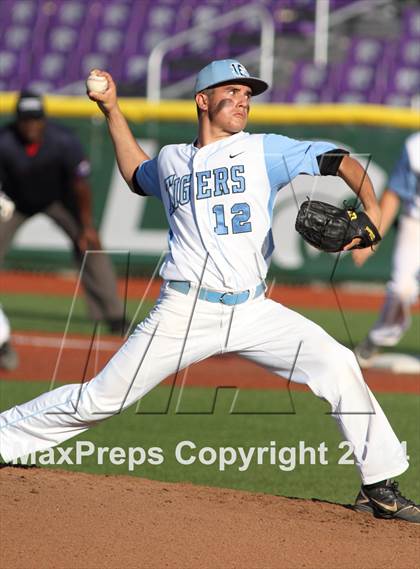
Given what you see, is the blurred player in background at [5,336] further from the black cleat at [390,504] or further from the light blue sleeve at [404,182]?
the black cleat at [390,504]

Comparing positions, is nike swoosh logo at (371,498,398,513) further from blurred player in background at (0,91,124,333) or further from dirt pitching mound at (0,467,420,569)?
blurred player in background at (0,91,124,333)

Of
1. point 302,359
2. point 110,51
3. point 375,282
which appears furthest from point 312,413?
point 110,51

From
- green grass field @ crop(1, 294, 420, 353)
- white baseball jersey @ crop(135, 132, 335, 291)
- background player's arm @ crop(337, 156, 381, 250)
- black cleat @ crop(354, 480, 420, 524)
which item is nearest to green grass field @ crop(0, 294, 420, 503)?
black cleat @ crop(354, 480, 420, 524)

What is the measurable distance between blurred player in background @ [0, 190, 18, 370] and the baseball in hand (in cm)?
407

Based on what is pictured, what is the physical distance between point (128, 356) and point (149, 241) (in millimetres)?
12464

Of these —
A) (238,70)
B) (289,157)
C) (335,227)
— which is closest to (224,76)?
(238,70)

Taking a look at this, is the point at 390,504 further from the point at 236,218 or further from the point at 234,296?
the point at 236,218

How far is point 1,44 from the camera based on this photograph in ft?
76.3

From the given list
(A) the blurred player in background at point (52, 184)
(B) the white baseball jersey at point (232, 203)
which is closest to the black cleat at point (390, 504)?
(B) the white baseball jersey at point (232, 203)

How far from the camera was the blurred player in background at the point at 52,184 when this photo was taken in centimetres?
1213

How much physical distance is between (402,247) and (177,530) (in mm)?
5811

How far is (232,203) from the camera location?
18.1 ft

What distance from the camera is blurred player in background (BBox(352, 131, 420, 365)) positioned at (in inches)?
410

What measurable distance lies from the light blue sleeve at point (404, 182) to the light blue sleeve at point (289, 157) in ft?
16.4
